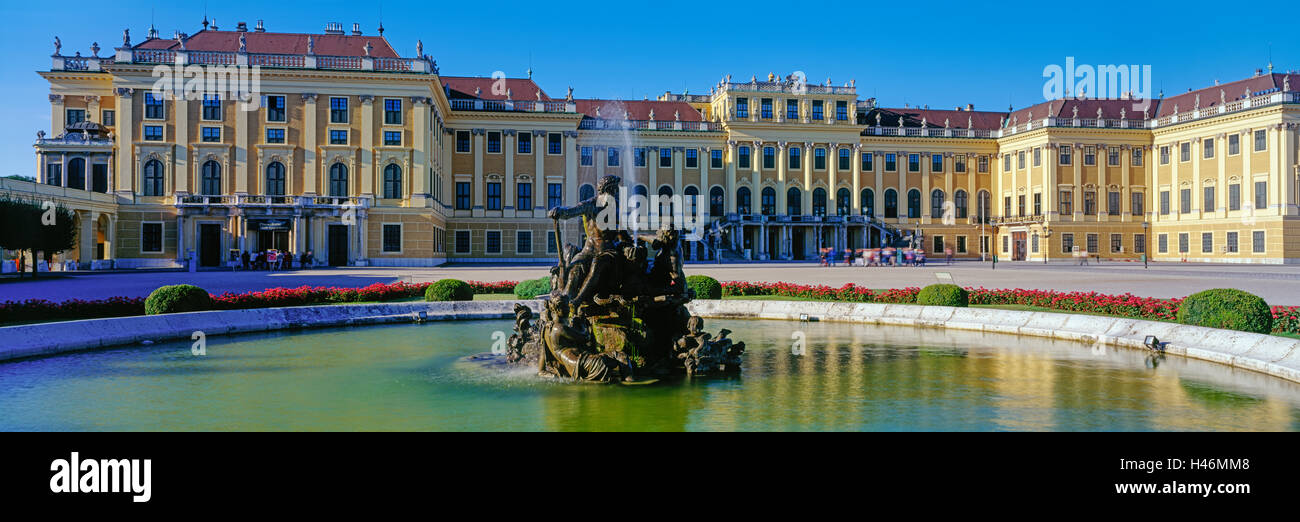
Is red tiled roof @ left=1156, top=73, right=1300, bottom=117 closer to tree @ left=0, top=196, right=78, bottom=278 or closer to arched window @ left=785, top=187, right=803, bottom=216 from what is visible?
arched window @ left=785, top=187, right=803, bottom=216

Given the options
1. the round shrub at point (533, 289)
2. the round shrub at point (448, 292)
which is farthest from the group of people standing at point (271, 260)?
the round shrub at point (533, 289)

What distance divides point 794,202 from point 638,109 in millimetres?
16105

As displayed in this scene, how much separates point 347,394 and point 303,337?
19.7 feet

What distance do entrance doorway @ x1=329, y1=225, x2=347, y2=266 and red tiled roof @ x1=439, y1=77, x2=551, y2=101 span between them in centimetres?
1808

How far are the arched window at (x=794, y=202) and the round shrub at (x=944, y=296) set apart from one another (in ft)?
169

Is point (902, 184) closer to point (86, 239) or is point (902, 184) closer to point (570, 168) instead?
point (570, 168)

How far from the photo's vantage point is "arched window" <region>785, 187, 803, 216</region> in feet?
224

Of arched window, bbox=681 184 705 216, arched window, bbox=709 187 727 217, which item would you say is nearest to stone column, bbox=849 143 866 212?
arched window, bbox=709 187 727 217

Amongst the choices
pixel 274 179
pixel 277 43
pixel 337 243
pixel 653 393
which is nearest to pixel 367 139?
pixel 274 179

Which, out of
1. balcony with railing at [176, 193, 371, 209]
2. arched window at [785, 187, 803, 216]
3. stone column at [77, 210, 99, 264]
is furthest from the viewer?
arched window at [785, 187, 803, 216]

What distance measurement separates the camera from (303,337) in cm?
1386

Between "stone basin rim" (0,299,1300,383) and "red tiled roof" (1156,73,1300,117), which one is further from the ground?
"red tiled roof" (1156,73,1300,117)

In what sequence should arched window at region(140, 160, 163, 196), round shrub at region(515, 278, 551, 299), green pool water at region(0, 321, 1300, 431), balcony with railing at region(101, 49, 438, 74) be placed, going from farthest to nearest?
arched window at region(140, 160, 163, 196), balcony with railing at region(101, 49, 438, 74), round shrub at region(515, 278, 551, 299), green pool water at region(0, 321, 1300, 431)

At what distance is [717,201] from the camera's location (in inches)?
2660
